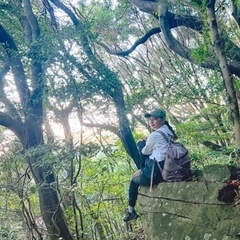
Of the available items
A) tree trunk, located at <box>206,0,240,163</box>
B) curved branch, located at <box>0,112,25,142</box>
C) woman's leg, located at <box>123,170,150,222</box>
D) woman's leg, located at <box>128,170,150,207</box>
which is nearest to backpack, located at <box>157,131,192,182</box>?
woman's leg, located at <box>128,170,150,207</box>

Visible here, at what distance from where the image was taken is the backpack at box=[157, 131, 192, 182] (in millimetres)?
4156

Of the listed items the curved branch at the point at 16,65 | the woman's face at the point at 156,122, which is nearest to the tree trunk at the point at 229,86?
the woman's face at the point at 156,122

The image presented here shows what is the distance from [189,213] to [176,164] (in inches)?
26.6

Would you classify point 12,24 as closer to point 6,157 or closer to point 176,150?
point 6,157

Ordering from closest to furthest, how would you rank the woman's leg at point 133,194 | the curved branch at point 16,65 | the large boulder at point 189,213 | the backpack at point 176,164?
the large boulder at point 189,213 → the backpack at point 176,164 → the woman's leg at point 133,194 → the curved branch at point 16,65

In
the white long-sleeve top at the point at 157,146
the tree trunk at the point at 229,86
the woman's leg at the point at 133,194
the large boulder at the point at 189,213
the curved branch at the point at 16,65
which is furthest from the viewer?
the curved branch at the point at 16,65

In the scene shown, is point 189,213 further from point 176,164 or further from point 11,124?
point 11,124

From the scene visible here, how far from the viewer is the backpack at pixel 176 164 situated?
416cm

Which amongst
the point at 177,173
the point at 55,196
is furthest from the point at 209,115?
the point at 177,173

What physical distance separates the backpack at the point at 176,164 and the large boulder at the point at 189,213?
4.4 inches

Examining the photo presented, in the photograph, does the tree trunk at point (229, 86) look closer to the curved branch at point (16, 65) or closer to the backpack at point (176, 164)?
the backpack at point (176, 164)

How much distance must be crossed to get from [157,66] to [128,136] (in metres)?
7.45

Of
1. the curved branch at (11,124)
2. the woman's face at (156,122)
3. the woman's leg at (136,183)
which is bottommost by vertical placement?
the woman's leg at (136,183)

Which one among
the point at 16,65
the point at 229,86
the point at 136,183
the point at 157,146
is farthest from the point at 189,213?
the point at 16,65
